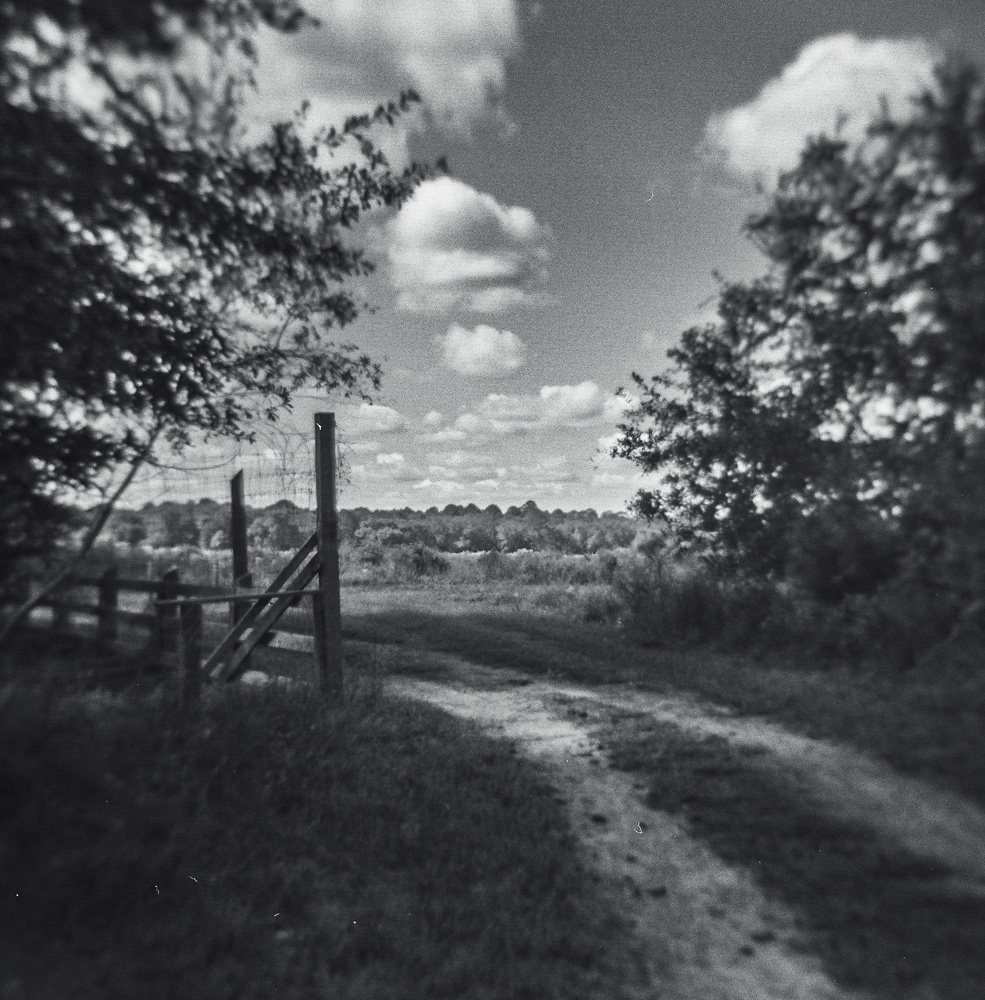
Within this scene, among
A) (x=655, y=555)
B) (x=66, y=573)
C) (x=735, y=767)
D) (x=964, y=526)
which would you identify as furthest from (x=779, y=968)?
(x=655, y=555)

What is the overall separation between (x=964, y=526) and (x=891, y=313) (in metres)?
1.05

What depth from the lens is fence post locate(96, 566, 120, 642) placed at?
5141 millimetres

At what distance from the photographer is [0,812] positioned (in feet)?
11.3

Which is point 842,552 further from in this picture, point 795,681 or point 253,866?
point 253,866

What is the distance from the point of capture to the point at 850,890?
3832mm

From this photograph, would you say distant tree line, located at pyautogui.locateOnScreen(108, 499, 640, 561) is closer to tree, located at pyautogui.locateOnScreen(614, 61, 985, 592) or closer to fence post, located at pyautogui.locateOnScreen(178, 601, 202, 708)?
fence post, located at pyautogui.locateOnScreen(178, 601, 202, 708)

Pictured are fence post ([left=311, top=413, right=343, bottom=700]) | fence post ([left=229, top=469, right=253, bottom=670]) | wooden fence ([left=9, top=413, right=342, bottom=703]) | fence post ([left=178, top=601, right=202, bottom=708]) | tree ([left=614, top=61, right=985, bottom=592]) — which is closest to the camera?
tree ([left=614, top=61, right=985, bottom=592])

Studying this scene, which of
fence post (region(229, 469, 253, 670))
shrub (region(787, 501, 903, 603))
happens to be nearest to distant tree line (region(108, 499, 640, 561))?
fence post (region(229, 469, 253, 670))

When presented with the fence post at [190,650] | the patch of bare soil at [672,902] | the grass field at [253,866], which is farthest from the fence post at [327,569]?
the patch of bare soil at [672,902]

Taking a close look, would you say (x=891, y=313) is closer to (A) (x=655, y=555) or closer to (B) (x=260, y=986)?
(B) (x=260, y=986)

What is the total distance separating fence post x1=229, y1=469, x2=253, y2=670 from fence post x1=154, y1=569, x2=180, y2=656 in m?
1.47

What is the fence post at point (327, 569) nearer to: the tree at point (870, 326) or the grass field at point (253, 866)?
the grass field at point (253, 866)

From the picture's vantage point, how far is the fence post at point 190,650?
6098mm

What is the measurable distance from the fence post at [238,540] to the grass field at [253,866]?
1773 mm
